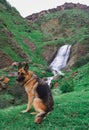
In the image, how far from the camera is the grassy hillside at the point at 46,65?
39.2 feet

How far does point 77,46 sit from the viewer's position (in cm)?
5556

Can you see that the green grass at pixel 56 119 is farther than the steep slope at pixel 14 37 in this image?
No

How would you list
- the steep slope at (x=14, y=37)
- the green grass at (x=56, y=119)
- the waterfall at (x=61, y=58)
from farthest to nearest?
1. the waterfall at (x=61, y=58)
2. the steep slope at (x=14, y=37)
3. the green grass at (x=56, y=119)

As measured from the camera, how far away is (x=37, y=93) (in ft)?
38.8

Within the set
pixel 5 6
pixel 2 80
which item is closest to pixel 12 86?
pixel 2 80

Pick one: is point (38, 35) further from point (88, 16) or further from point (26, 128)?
point (26, 128)

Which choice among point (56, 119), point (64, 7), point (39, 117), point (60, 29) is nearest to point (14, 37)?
point (60, 29)

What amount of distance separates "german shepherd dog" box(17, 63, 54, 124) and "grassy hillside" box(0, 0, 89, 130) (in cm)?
31

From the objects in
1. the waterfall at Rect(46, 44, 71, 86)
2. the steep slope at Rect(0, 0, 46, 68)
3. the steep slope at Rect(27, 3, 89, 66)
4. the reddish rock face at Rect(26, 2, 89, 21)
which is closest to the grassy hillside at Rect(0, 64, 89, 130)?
the steep slope at Rect(0, 0, 46, 68)

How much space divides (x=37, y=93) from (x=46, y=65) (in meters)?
41.8

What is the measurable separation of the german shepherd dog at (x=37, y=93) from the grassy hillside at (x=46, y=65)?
309 millimetres

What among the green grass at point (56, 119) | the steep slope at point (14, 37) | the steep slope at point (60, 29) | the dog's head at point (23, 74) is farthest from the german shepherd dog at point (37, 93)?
the steep slope at point (60, 29)

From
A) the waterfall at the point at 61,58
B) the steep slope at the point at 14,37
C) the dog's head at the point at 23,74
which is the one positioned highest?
the steep slope at the point at 14,37

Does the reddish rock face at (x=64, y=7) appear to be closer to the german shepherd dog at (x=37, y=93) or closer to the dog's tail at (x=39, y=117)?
the german shepherd dog at (x=37, y=93)
